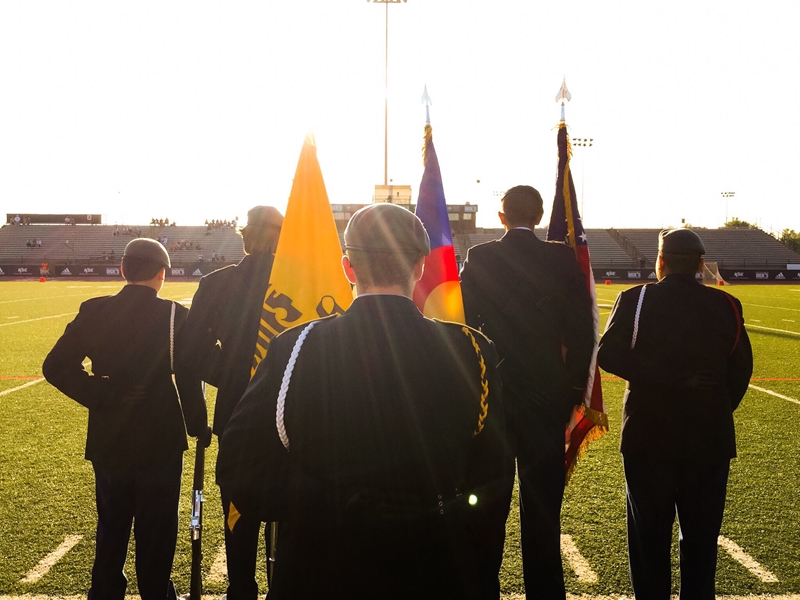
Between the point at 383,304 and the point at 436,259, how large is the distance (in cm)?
218

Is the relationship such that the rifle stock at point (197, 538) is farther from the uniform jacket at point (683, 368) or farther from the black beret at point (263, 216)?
the uniform jacket at point (683, 368)

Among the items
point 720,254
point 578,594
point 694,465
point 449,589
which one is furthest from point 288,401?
point 720,254

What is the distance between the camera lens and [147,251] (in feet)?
9.30

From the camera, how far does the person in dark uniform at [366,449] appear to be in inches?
53.2

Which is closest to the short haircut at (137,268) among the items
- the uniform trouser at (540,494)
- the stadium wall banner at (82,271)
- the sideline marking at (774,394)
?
the uniform trouser at (540,494)

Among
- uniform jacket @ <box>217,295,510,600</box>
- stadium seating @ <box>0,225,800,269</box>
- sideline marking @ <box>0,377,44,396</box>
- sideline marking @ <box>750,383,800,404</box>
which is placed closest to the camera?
uniform jacket @ <box>217,295,510,600</box>

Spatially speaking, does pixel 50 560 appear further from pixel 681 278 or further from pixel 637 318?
pixel 681 278

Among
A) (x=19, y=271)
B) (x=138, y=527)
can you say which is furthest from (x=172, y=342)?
(x=19, y=271)

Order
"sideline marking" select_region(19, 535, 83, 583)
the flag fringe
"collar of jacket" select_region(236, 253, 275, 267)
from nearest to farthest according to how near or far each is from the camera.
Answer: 1. "collar of jacket" select_region(236, 253, 275, 267)
2. "sideline marking" select_region(19, 535, 83, 583)
3. the flag fringe

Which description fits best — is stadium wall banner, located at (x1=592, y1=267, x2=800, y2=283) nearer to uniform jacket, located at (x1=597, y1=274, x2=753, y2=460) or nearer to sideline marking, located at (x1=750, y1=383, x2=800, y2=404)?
sideline marking, located at (x1=750, y1=383, x2=800, y2=404)

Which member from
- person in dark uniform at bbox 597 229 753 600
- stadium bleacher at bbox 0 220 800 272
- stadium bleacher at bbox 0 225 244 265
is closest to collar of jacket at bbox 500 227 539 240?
person in dark uniform at bbox 597 229 753 600

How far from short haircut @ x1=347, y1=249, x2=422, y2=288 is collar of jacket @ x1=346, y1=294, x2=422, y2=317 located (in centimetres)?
4

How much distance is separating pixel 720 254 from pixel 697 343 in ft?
194

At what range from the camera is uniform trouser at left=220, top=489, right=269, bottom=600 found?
8.74ft
